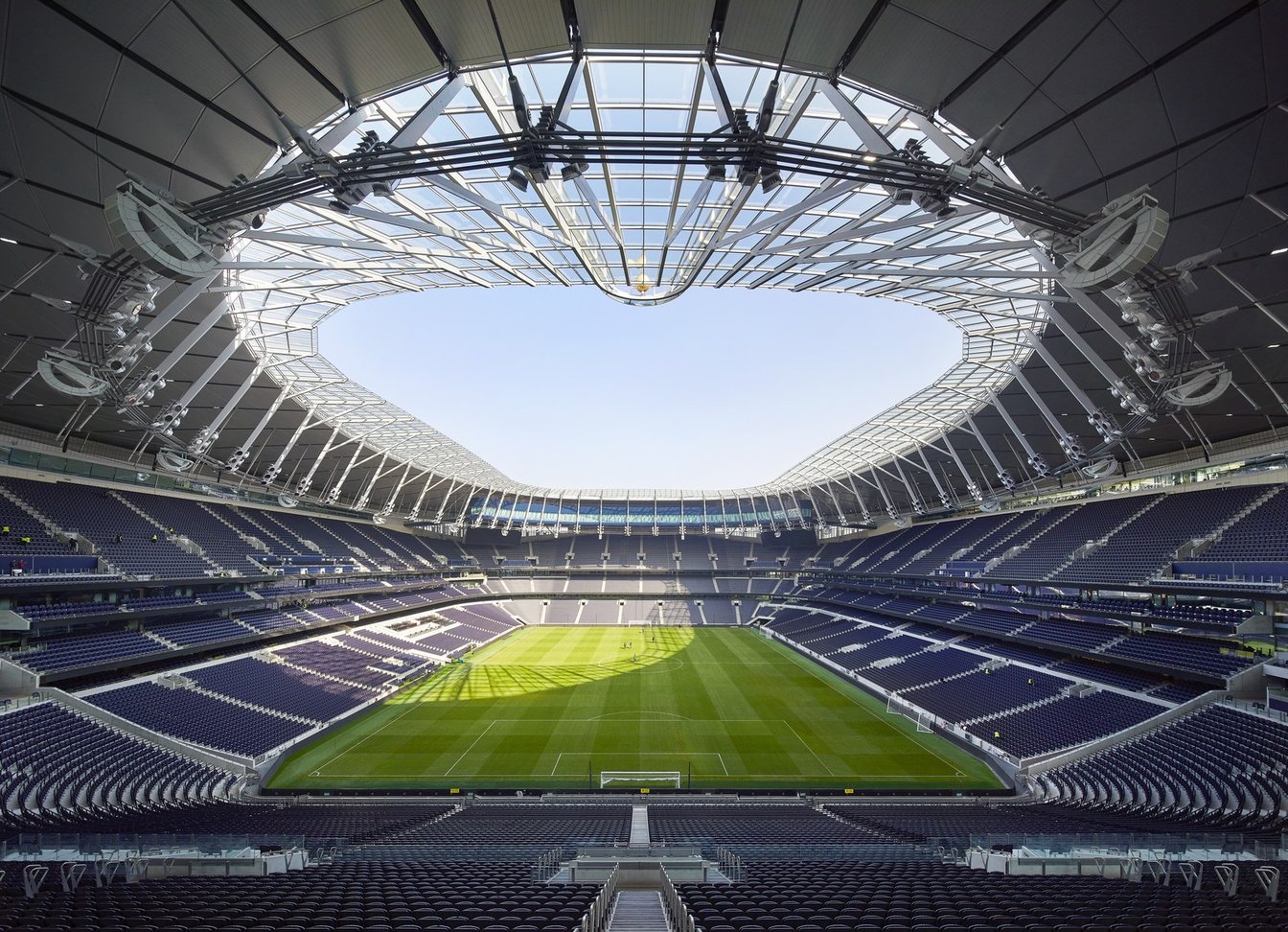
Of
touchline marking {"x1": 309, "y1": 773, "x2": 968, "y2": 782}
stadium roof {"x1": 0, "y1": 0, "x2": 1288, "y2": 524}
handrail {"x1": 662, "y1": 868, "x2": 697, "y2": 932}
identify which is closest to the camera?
handrail {"x1": 662, "y1": 868, "x2": 697, "y2": 932}

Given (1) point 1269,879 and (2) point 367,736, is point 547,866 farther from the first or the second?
(2) point 367,736

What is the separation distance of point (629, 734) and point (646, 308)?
75.8ft

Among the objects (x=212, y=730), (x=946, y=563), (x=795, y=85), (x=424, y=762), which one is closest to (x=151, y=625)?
(x=212, y=730)

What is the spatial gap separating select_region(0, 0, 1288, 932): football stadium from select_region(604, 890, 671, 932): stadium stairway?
0.16m

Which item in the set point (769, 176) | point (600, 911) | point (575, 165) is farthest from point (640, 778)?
point (575, 165)

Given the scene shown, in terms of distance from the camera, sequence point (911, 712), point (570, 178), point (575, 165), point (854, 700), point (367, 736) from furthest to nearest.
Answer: point (854, 700) < point (911, 712) < point (367, 736) < point (570, 178) < point (575, 165)

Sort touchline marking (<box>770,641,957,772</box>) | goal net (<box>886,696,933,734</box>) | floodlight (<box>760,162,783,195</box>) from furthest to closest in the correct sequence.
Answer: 1. goal net (<box>886,696,933,734</box>)
2. touchline marking (<box>770,641,957,772</box>)
3. floodlight (<box>760,162,783,195</box>)

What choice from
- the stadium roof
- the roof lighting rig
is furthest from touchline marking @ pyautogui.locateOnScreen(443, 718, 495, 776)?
the roof lighting rig

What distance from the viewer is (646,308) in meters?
25.7

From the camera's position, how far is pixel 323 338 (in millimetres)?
31953

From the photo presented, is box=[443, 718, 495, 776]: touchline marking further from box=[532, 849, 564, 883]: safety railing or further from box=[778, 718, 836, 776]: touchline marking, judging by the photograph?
box=[778, 718, 836, 776]: touchline marking

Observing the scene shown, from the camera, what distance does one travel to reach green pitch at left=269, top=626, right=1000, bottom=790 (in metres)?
27.3

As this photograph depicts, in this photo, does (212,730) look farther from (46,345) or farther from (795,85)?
(795,85)

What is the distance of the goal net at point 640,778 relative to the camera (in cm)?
2672
